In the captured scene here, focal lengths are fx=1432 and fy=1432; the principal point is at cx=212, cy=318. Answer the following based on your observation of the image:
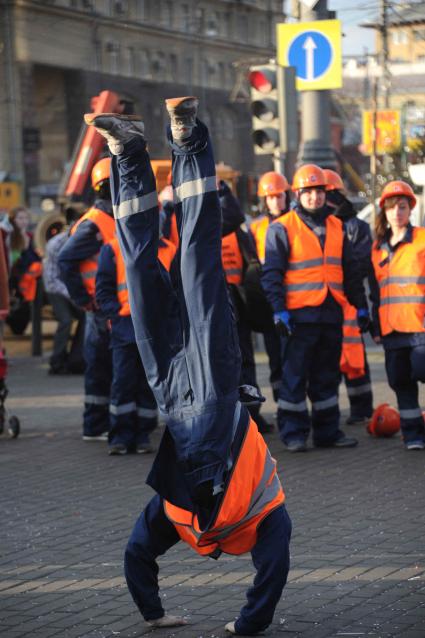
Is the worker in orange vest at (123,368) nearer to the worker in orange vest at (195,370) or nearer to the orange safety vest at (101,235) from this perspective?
the orange safety vest at (101,235)

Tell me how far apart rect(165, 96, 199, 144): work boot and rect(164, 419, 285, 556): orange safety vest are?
123 cm

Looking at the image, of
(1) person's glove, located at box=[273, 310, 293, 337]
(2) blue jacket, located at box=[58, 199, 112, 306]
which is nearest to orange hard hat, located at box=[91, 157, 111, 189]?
(2) blue jacket, located at box=[58, 199, 112, 306]

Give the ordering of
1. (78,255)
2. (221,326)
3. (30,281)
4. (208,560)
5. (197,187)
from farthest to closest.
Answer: (30,281) → (78,255) → (208,560) → (221,326) → (197,187)

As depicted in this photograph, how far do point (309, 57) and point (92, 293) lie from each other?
17.0 feet

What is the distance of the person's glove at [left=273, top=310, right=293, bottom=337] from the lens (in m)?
10.2

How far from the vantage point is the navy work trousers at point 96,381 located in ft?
37.3

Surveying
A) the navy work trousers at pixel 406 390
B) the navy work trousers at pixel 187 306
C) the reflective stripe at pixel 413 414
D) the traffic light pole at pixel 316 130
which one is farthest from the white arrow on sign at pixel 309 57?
the navy work trousers at pixel 187 306

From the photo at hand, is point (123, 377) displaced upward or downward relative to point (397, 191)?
downward

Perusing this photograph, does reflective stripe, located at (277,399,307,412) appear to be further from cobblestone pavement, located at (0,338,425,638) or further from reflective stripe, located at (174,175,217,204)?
reflective stripe, located at (174,175,217,204)

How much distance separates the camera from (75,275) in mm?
11273

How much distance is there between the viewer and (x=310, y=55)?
15359 millimetres

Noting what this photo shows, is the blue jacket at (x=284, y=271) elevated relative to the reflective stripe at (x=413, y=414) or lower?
elevated

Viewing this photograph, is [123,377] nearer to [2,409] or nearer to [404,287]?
[2,409]

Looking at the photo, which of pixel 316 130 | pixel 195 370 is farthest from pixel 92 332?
pixel 195 370
